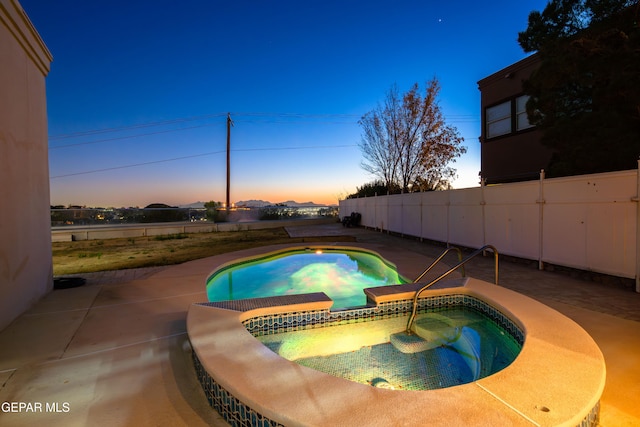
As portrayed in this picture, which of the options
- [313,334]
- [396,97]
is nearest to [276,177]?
[396,97]

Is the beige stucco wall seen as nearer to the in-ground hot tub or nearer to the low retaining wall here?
the in-ground hot tub

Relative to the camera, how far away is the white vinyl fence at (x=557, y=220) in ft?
15.2

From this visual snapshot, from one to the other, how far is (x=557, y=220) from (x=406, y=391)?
5527 mm

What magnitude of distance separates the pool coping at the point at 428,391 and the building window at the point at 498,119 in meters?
12.9

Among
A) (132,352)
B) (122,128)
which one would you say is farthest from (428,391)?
(122,128)

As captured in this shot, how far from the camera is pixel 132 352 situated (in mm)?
2865

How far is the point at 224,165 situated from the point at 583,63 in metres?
20.9

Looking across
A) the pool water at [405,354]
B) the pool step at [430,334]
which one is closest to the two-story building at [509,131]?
the pool step at [430,334]

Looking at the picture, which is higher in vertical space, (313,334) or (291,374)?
(291,374)

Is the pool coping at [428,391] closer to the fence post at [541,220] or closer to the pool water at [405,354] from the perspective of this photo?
the pool water at [405,354]

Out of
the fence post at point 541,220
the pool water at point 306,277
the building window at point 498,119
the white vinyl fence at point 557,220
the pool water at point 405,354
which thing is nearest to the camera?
the pool water at point 405,354

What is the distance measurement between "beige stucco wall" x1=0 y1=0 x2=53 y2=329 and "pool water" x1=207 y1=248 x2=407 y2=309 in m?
2.34

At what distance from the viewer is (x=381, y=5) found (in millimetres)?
11336

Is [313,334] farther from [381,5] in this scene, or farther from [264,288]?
[381,5]
